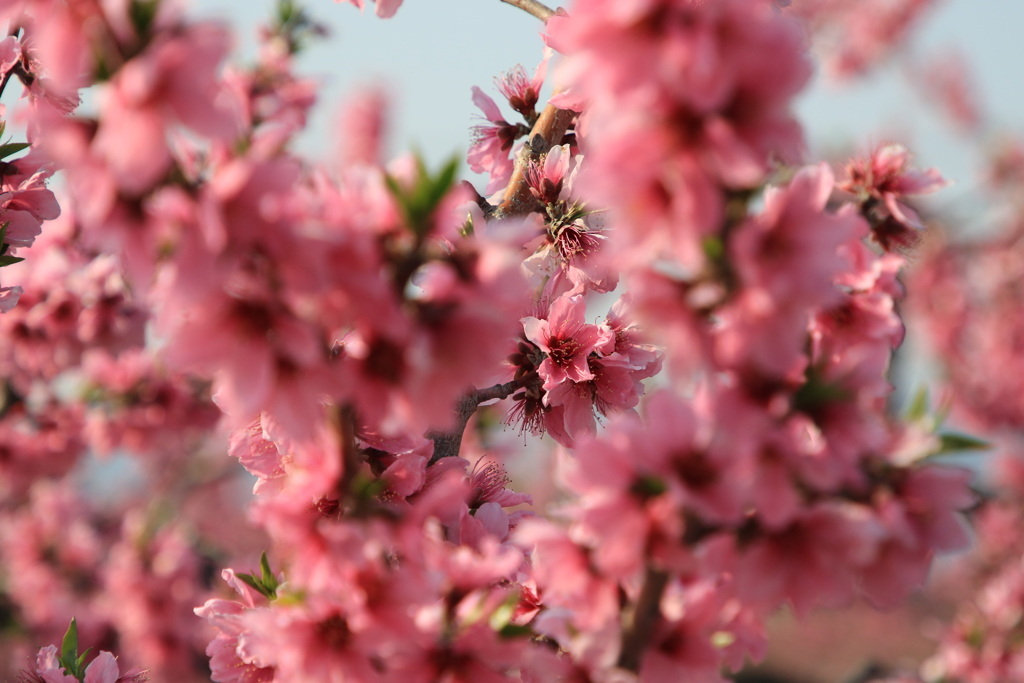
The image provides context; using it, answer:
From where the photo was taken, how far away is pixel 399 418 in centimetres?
101

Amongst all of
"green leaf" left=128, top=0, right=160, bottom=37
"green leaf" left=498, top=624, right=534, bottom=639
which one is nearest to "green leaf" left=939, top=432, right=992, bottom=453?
"green leaf" left=498, top=624, right=534, bottom=639

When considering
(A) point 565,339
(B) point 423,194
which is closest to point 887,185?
(A) point 565,339

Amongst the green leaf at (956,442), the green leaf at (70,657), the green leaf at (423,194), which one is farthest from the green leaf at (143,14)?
the green leaf at (70,657)

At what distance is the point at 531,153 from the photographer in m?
2.11

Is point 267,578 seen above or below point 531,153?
below

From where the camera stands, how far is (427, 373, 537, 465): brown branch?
1.92 meters

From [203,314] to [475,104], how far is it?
142 centimetres

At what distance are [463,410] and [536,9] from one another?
1.10 m

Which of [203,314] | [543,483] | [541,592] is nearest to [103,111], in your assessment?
[203,314]

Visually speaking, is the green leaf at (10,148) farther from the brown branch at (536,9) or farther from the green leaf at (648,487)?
the green leaf at (648,487)

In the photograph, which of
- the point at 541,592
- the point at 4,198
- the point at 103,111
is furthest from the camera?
the point at 4,198

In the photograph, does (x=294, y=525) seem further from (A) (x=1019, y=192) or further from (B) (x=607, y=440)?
(A) (x=1019, y=192)

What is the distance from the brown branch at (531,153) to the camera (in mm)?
2096

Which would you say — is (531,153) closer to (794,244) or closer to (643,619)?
(794,244)
